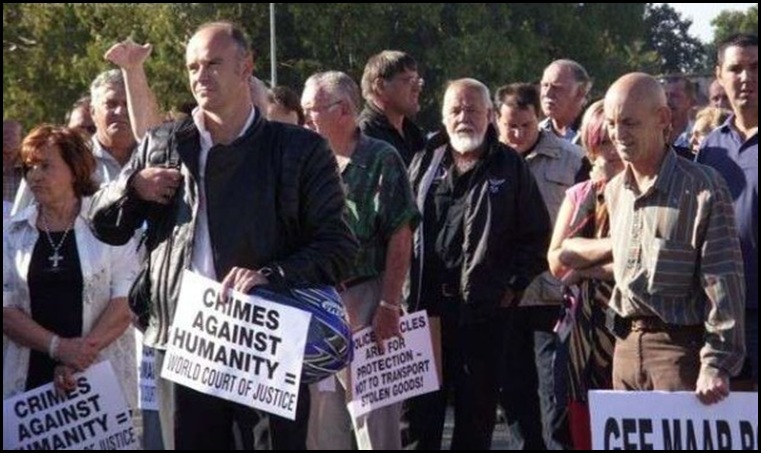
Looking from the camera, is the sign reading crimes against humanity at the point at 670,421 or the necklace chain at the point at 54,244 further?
the necklace chain at the point at 54,244

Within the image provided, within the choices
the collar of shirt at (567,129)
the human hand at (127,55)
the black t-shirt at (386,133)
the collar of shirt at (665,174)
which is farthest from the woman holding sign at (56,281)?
the collar of shirt at (567,129)

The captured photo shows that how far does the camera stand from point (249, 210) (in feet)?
20.1

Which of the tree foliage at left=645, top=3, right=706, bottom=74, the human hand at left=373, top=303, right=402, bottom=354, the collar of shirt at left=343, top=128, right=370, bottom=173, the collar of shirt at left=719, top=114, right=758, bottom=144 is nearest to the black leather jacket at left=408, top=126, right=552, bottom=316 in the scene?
the human hand at left=373, top=303, right=402, bottom=354

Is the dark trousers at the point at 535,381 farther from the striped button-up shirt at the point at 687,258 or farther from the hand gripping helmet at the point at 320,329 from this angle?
the hand gripping helmet at the point at 320,329

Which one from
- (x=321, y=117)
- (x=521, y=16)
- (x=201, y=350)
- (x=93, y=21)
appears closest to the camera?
(x=201, y=350)

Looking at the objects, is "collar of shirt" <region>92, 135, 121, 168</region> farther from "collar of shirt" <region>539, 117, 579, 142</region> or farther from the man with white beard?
"collar of shirt" <region>539, 117, 579, 142</region>

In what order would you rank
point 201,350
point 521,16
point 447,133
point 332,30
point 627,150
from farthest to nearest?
point 521,16, point 332,30, point 447,133, point 627,150, point 201,350

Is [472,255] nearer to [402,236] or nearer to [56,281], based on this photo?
[402,236]

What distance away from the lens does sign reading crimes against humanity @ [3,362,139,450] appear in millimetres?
7227

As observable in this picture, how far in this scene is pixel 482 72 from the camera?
42.7 metres

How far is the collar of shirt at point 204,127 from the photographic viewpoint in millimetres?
6246

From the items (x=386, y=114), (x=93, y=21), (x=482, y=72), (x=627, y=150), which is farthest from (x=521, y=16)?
(x=627, y=150)

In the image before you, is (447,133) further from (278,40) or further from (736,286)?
(278,40)

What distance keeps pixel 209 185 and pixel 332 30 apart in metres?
35.4
